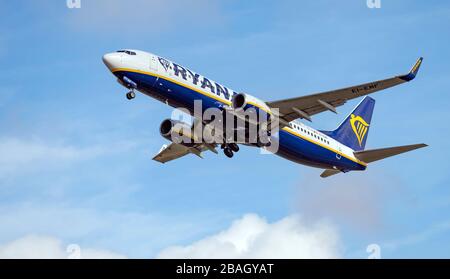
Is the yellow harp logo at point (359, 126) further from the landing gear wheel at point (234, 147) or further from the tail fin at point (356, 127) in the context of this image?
the landing gear wheel at point (234, 147)

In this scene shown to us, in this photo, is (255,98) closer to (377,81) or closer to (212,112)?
(212,112)

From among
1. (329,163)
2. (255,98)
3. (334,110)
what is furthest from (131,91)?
(329,163)

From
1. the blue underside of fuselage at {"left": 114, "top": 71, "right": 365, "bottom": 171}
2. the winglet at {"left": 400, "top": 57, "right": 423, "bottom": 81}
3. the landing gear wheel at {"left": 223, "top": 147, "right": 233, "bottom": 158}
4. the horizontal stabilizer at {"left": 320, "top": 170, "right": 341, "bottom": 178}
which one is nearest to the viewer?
the winglet at {"left": 400, "top": 57, "right": 423, "bottom": 81}

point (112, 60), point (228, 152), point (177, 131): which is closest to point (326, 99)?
point (228, 152)

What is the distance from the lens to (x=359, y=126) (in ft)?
223

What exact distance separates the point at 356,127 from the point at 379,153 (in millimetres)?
5795

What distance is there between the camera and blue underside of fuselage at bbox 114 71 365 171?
5303 centimetres

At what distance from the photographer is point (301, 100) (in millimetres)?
55000

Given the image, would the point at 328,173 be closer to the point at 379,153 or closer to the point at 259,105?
the point at 379,153

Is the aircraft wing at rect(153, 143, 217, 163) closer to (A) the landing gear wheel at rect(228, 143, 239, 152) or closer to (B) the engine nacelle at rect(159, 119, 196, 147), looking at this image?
(B) the engine nacelle at rect(159, 119, 196, 147)

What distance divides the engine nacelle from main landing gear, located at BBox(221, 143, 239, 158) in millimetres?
2842

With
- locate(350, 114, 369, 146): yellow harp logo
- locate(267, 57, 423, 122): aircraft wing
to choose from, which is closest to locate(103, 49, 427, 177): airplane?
locate(267, 57, 423, 122): aircraft wing

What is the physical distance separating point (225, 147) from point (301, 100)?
7.05 metres

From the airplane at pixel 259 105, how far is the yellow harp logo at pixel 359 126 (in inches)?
→ 94.8
